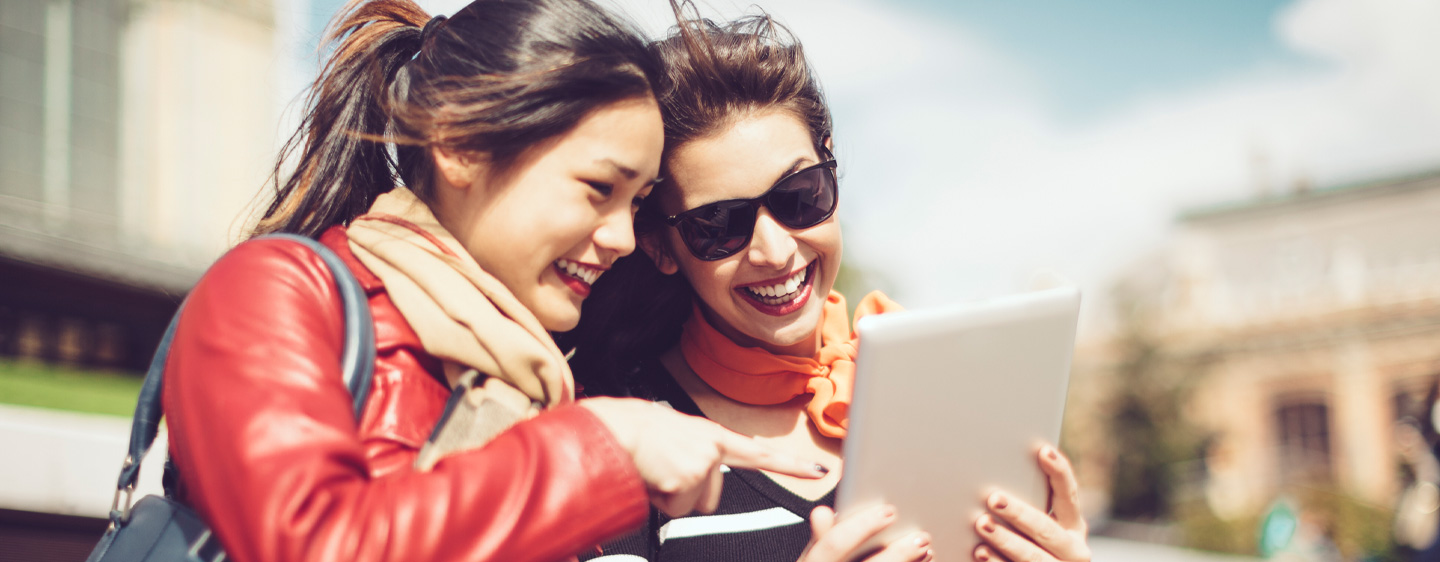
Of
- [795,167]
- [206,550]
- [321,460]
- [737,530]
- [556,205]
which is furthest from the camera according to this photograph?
[795,167]

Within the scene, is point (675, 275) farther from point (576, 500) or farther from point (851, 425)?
point (576, 500)

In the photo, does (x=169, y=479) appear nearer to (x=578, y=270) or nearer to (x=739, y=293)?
(x=578, y=270)

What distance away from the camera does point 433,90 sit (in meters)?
1.47

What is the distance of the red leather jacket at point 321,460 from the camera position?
0.99m

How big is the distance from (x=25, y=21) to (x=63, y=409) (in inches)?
399

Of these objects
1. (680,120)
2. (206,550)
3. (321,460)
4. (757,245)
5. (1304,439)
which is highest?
(1304,439)

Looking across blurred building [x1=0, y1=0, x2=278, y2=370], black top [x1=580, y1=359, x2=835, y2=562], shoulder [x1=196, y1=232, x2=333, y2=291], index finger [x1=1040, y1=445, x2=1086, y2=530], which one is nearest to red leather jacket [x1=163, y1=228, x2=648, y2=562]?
shoulder [x1=196, y1=232, x2=333, y2=291]

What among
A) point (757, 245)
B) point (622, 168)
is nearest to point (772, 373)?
point (757, 245)

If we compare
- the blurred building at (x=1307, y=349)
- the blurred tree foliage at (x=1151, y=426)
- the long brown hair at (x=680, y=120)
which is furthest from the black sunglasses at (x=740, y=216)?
the blurred tree foliage at (x=1151, y=426)

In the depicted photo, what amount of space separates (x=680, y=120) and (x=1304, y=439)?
27.7 meters

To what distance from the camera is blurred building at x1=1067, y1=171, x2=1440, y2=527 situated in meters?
22.8

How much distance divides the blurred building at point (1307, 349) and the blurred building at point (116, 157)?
19.9 meters

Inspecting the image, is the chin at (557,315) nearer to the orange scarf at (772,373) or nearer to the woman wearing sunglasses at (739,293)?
the woman wearing sunglasses at (739,293)

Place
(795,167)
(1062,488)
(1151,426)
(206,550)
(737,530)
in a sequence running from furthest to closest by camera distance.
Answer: (1151,426) → (795,167) → (737,530) → (1062,488) → (206,550)
